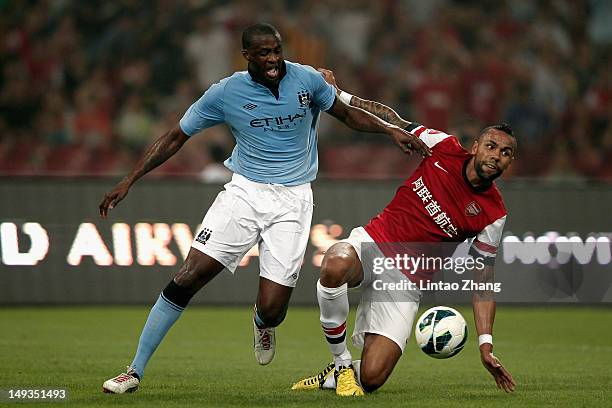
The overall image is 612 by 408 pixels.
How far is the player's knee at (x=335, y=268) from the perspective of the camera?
7.36m

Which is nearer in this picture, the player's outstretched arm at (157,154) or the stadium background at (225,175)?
the player's outstretched arm at (157,154)

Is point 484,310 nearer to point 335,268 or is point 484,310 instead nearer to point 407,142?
point 335,268

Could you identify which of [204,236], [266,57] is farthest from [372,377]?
[266,57]

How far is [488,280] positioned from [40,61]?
9.73 metres

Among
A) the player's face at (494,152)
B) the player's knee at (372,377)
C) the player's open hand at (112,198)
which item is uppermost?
the player's face at (494,152)

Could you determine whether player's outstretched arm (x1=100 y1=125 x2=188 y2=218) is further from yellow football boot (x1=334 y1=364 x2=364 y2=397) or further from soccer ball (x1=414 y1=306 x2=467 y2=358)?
soccer ball (x1=414 y1=306 x2=467 y2=358)

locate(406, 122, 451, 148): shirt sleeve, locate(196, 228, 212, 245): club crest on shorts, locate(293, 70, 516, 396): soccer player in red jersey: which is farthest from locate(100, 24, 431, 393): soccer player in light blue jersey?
locate(293, 70, 516, 396): soccer player in red jersey

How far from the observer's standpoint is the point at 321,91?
7.63 metres

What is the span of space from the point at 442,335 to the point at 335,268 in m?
0.82

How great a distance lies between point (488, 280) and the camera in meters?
7.40

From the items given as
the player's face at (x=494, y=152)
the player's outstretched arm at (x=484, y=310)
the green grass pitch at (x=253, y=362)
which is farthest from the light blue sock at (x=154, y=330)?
the player's face at (x=494, y=152)

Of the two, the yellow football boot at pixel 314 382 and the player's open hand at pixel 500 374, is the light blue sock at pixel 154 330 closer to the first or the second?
the yellow football boot at pixel 314 382

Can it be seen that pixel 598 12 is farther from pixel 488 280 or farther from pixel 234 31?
pixel 488 280

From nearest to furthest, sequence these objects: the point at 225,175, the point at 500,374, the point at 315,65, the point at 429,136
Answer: the point at 500,374 → the point at 429,136 → the point at 225,175 → the point at 315,65
